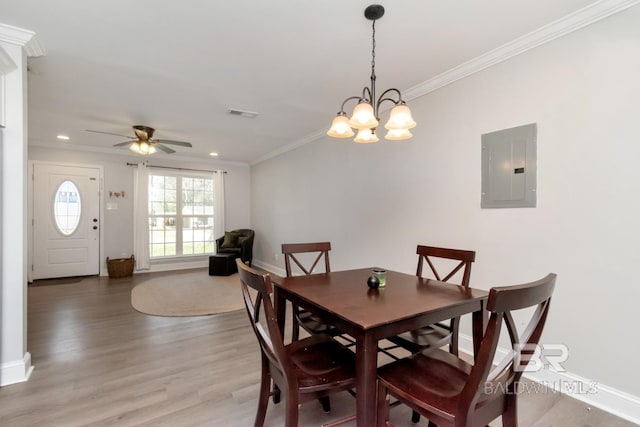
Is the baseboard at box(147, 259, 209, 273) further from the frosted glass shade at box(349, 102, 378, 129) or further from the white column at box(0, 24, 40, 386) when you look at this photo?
the frosted glass shade at box(349, 102, 378, 129)

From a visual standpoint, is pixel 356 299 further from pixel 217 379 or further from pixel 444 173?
pixel 444 173

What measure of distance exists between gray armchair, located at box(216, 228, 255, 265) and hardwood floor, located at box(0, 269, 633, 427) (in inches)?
101

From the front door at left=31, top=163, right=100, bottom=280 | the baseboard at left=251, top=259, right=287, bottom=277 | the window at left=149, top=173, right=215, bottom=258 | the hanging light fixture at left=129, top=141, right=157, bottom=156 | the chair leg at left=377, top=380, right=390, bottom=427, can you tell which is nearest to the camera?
the chair leg at left=377, top=380, right=390, bottom=427

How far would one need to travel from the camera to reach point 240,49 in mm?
2266

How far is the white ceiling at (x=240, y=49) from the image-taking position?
182 centimetres

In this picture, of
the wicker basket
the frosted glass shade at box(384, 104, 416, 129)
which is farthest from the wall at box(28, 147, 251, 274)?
the frosted glass shade at box(384, 104, 416, 129)

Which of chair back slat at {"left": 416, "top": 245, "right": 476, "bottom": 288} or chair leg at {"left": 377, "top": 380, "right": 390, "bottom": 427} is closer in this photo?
chair leg at {"left": 377, "top": 380, "right": 390, "bottom": 427}

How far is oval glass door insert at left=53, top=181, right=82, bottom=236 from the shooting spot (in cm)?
527

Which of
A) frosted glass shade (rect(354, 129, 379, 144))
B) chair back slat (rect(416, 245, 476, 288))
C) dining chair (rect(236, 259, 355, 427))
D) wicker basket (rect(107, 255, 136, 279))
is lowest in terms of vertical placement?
wicker basket (rect(107, 255, 136, 279))

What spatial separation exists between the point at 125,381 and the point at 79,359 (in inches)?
26.9

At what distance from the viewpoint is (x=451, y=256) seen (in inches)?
82.6

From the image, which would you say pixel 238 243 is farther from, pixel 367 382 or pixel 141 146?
pixel 367 382

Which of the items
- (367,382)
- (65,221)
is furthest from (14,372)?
(65,221)

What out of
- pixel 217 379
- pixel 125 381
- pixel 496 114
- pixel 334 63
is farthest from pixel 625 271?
pixel 125 381
